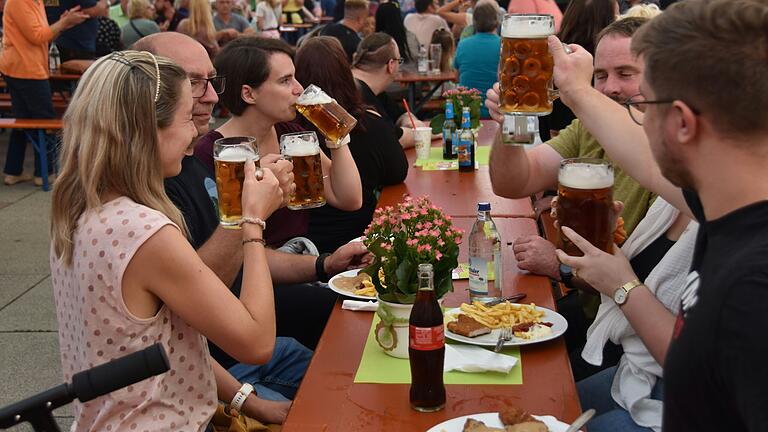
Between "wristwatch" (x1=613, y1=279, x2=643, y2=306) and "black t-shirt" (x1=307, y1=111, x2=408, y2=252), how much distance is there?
7.39ft

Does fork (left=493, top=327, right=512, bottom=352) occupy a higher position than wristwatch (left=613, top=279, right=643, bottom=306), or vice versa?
wristwatch (left=613, top=279, right=643, bottom=306)

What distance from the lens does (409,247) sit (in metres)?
2.28

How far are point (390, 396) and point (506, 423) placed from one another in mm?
332

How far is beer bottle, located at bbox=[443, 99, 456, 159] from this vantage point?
17.4ft

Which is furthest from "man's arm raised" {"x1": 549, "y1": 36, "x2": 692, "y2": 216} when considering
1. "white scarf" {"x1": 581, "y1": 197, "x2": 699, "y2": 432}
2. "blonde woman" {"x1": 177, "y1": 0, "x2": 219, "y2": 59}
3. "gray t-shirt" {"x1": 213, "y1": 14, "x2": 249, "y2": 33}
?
"gray t-shirt" {"x1": 213, "y1": 14, "x2": 249, "y2": 33}

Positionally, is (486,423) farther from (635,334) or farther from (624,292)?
(635,334)

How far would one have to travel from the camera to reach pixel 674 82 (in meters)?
1.34

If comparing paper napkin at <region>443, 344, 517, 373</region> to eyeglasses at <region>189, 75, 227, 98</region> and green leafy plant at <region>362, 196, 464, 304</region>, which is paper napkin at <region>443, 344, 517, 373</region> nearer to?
green leafy plant at <region>362, 196, 464, 304</region>

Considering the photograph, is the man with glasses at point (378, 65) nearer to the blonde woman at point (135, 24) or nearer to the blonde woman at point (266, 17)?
the blonde woman at point (135, 24)

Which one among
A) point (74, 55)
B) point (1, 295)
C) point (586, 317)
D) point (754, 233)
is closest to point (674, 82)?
point (754, 233)

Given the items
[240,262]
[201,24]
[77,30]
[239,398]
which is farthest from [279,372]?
[201,24]

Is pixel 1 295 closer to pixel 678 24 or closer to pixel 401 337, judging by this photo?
pixel 401 337

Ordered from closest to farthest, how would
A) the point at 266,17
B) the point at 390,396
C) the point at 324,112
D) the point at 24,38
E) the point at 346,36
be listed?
1. the point at 390,396
2. the point at 324,112
3. the point at 24,38
4. the point at 346,36
5. the point at 266,17

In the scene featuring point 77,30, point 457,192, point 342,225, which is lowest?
point 77,30
